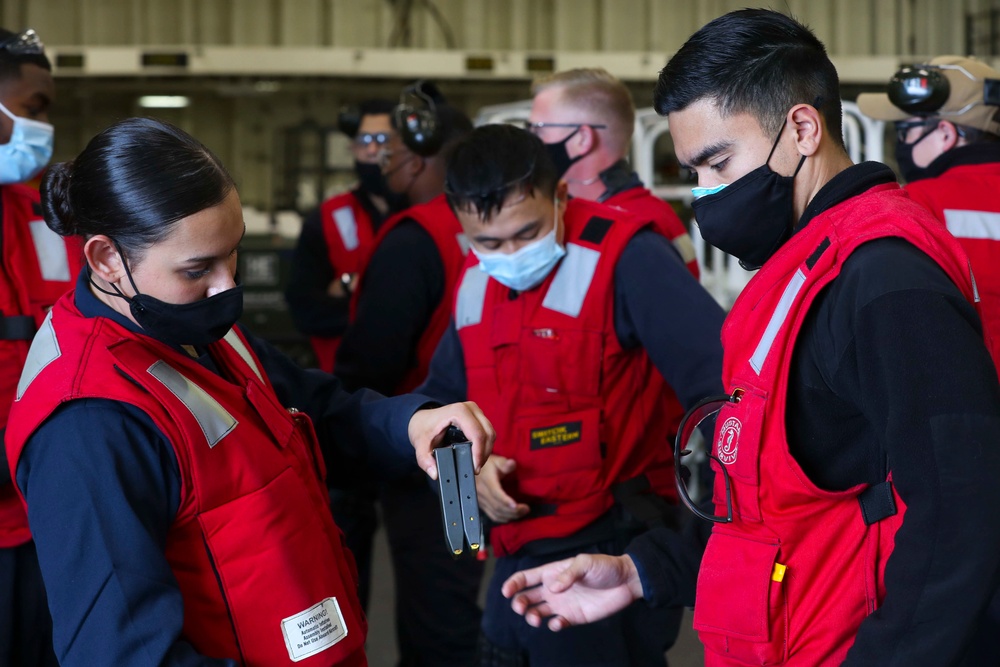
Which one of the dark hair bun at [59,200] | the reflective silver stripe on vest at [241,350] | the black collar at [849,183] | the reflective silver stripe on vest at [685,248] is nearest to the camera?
the black collar at [849,183]

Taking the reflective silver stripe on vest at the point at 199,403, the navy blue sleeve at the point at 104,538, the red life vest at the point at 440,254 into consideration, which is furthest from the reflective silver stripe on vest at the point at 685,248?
the navy blue sleeve at the point at 104,538

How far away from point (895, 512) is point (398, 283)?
6.37 feet

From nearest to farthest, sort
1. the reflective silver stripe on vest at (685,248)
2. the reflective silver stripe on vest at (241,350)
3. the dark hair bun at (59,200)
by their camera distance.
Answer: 1. the dark hair bun at (59,200)
2. the reflective silver stripe on vest at (241,350)
3. the reflective silver stripe on vest at (685,248)

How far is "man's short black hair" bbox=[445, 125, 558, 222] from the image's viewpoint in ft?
7.07

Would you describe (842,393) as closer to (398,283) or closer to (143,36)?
(398,283)

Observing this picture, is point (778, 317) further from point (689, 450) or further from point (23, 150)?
point (23, 150)

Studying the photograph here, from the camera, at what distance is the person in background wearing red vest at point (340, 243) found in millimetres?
Result: 3922

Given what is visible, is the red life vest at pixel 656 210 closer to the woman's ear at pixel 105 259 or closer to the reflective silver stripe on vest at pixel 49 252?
the reflective silver stripe on vest at pixel 49 252

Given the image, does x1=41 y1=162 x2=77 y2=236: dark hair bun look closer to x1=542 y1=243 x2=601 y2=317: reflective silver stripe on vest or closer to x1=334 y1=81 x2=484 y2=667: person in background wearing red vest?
x1=542 y1=243 x2=601 y2=317: reflective silver stripe on vest

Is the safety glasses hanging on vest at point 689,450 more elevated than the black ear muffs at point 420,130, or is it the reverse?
the black ear muffs at point 420,130

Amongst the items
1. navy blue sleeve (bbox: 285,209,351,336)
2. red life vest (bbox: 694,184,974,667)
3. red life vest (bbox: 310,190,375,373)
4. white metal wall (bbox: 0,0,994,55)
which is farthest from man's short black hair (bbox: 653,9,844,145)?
white metal wall (bbox: 0,0,994,55)

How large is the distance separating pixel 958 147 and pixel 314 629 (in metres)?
2.10

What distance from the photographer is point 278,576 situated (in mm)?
1335

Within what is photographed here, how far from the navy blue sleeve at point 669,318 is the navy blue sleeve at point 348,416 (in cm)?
52
